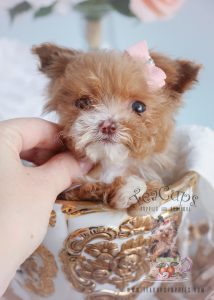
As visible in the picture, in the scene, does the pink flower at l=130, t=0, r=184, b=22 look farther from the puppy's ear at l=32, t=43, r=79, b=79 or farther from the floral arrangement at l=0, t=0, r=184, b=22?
the puppy's ear at l=32, t=43, r=79, b=79

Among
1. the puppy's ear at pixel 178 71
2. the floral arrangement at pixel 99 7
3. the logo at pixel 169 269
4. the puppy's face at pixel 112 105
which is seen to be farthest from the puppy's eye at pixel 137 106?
the floral arrangement at pixel 99 7

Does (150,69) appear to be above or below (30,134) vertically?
above

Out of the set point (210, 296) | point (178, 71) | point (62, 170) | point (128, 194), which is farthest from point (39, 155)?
point (210, 296)

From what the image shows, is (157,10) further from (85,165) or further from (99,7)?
(85,165)

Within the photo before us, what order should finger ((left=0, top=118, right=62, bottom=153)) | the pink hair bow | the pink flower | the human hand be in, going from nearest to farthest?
the human hand → finger ((left=0, top=118, right=62, bottom=153)) → the pink hair bow → the pink flower

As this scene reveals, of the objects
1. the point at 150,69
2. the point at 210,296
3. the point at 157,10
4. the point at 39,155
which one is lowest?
the point at 210,296

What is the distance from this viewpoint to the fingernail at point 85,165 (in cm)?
86

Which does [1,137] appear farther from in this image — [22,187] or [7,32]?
[7,32]

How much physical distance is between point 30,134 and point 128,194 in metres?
0.22

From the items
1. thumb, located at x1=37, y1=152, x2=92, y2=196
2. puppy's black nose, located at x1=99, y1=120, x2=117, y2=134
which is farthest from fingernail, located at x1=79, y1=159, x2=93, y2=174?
puppy's black nose, located at x1=99, y1=120, x2=117, y2=134

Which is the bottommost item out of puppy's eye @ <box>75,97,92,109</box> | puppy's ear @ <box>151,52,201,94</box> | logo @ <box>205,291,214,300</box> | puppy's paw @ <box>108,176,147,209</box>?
logo @ <box>205,291,214,300</box>

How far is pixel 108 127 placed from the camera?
0.78m

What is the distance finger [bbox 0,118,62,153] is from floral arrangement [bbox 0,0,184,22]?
2.39 ft

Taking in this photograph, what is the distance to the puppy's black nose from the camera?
→ 0.78 m
